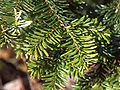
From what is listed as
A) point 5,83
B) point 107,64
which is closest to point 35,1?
point 107,64

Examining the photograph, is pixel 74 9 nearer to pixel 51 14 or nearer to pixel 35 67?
pixel 51 14

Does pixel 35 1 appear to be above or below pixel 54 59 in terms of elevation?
above

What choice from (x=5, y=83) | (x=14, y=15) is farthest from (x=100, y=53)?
(x=5, y=83)

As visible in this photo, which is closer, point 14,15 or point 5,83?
point 14,15

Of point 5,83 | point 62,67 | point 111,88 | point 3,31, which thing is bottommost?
point 5,83

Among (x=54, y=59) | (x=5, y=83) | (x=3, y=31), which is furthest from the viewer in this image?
(x=5, y=83)

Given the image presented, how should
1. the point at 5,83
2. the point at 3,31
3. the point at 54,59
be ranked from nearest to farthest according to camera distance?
1. the point at 3,31
2. the point at 54,59
3. the point at 5,83
